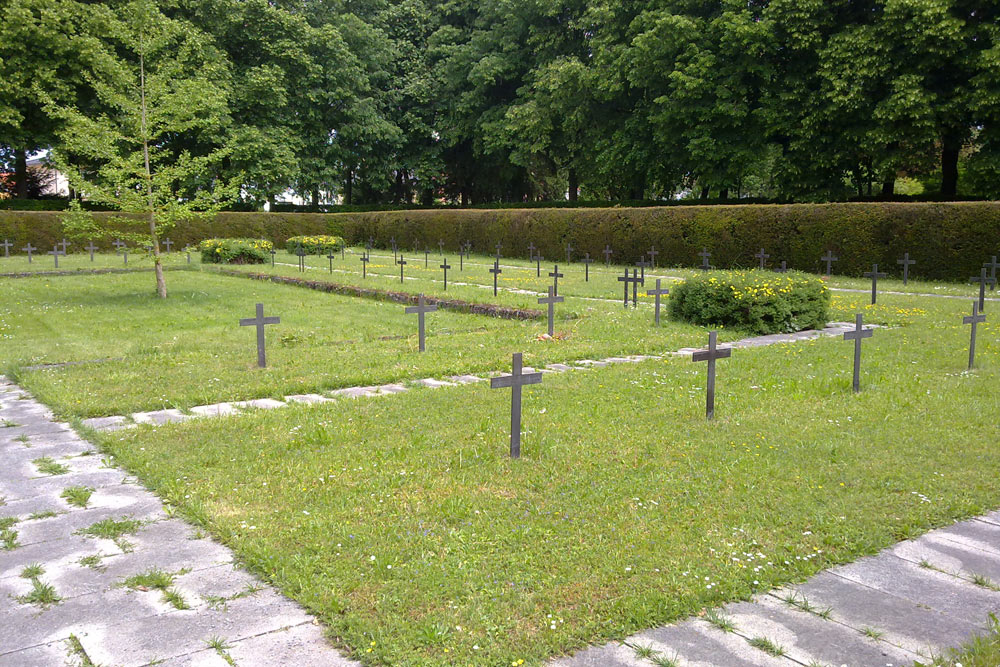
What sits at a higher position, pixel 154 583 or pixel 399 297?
pixel 399 297

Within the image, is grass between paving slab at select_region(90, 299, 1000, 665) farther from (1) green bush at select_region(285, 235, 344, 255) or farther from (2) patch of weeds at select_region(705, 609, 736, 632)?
(1) green bush at select_region(285, 235, 344, 255)

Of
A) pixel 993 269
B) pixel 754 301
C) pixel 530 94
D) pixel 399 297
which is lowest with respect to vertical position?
pixel 399 297

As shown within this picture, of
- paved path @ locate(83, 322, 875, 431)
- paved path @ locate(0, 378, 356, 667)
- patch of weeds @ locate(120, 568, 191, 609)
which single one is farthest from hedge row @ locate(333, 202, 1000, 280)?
patch of weeds @ locate(120, 568, 191, 609)

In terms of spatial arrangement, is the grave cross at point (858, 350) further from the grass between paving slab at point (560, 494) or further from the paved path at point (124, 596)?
the paved path at point (124, 596)

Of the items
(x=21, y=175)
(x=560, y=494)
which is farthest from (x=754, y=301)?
(x=21, y=175)

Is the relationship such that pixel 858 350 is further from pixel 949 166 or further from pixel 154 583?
pixel 949 166

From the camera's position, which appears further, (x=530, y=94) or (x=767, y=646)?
(x=530, y=94)

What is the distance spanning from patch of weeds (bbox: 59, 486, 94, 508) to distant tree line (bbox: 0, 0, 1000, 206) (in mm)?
12387

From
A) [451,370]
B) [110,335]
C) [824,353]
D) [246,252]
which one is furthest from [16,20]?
[824,353]

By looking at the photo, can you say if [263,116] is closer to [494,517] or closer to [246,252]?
[246,252]

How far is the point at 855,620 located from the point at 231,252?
83.0 ft

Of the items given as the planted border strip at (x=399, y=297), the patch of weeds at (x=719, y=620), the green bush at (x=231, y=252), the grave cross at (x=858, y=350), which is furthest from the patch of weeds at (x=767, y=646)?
the green bush at (x=231, y=252)

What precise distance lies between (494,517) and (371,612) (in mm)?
1263

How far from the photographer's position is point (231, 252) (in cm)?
2594
